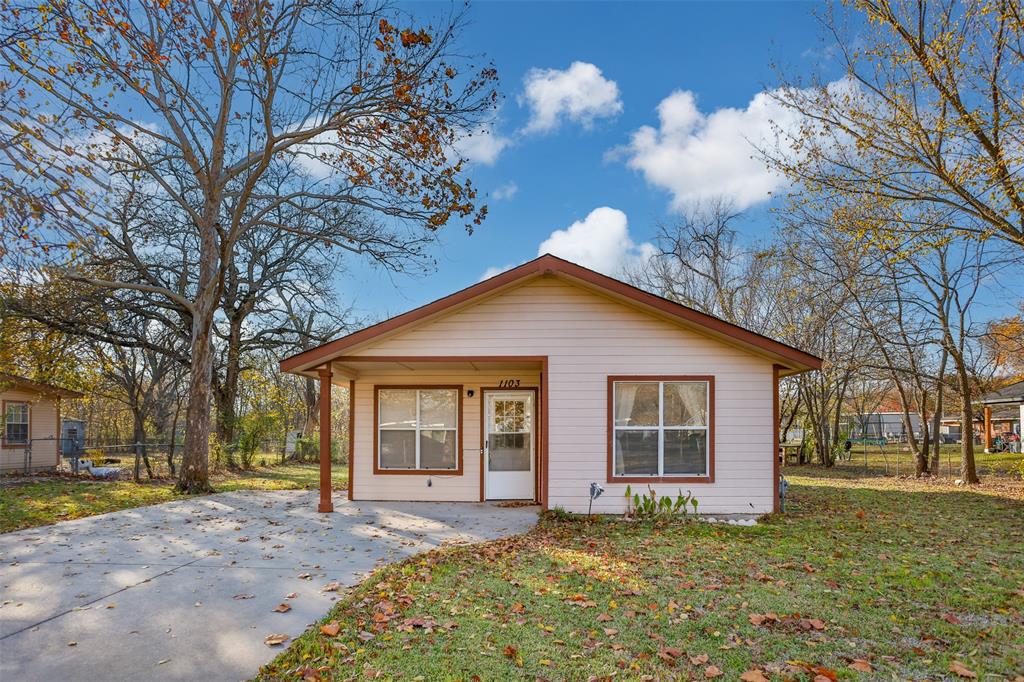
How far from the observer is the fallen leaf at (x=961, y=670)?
13.8ft

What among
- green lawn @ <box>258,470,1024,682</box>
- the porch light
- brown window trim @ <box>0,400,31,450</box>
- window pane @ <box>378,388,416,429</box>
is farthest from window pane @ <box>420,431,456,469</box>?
brown window trim @ <box>0,400,31,450</box>

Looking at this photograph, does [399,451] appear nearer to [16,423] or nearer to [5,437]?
[5,437]

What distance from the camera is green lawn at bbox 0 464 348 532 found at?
36.4 ft

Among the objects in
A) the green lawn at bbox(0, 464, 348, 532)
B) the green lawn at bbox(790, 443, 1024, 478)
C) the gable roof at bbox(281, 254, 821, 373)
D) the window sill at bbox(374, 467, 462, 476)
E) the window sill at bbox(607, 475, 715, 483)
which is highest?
the gable roof at bbox(281, 254, 821, 373)

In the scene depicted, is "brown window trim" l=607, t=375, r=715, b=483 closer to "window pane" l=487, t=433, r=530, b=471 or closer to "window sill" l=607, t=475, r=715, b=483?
"window sill" l=607, t=475, r=715, b=483

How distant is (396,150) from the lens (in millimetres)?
14039

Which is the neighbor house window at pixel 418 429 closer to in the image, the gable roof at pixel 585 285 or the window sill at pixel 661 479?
the gable roof at pixel 585 285

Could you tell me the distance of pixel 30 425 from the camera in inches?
869

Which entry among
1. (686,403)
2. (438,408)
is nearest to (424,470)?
(438,408)

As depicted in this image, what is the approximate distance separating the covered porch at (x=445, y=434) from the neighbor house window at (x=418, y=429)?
0.02m

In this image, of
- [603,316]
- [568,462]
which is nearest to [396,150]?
[603,316]

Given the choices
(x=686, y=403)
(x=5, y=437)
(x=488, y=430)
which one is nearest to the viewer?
(x=686, y=403)

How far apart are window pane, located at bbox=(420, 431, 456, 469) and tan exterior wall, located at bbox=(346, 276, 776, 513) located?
229 centimetres

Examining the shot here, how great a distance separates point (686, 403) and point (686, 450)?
0.78 meters
